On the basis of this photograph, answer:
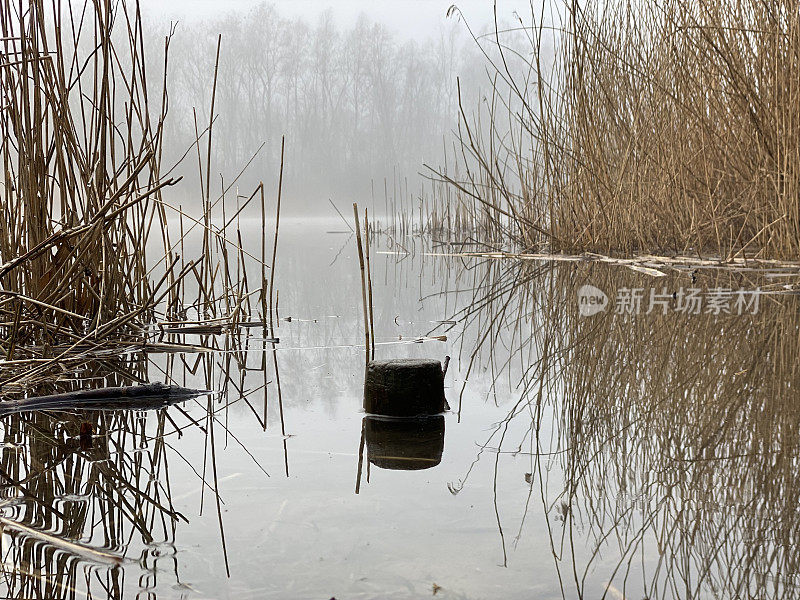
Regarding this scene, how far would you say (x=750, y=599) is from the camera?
562mm

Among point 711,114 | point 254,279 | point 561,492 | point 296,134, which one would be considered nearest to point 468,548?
point 561,492

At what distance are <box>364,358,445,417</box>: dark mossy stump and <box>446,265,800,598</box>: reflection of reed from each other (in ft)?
0.36

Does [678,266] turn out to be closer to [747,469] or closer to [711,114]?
[711,114]

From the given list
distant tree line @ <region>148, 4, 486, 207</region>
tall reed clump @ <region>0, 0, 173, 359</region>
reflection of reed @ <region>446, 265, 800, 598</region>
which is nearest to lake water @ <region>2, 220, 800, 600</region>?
reflection of reed @ <region>446, 265, 800, 598</region>

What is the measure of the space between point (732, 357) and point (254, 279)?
7.68 feet

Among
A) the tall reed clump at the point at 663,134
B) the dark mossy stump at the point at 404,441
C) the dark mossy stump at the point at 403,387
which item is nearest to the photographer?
the dark mossy stump at the point at 404,441

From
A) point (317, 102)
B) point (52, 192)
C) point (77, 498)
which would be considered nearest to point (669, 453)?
point (77, 498)

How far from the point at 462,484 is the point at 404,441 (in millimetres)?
187

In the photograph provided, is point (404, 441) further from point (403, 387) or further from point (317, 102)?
point (317, 102)

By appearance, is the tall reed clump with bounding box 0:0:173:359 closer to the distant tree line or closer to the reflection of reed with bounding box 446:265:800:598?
the reflection of reed with bounding box 446:265:800:598

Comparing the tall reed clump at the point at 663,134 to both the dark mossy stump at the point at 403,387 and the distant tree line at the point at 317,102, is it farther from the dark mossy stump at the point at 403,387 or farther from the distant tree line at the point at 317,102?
the distant tree line at the point at 317,102

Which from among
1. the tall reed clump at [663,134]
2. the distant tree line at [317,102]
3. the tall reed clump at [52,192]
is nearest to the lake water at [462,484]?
the tall reed clump at [52,192]

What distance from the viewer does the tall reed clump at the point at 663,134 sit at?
241cm

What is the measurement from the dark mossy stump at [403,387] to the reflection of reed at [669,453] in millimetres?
108
